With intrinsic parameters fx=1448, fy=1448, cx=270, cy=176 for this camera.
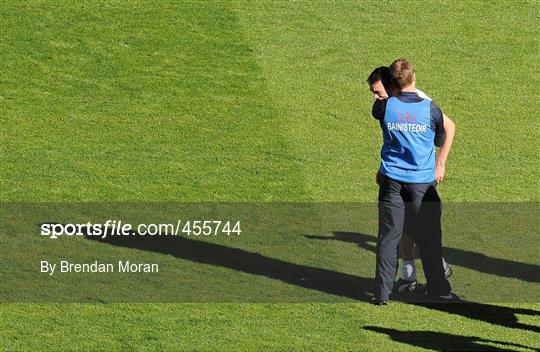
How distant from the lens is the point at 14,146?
15719 millimetres

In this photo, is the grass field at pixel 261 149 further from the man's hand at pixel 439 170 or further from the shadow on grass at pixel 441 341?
the man's hand at pixel 439 170

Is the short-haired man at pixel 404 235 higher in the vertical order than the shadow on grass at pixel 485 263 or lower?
higher

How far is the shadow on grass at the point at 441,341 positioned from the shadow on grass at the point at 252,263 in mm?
841

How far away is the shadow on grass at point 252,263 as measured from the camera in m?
12.5

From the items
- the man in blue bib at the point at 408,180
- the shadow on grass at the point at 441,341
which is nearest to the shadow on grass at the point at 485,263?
the man in blue bib at the point at 408,180

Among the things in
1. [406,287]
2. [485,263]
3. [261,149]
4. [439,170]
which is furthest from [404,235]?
[261,149]

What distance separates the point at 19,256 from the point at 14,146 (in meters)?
2.83

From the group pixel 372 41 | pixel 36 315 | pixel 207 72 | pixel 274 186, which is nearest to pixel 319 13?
pixel 372 41

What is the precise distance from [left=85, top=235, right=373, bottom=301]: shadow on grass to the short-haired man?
1.09ft

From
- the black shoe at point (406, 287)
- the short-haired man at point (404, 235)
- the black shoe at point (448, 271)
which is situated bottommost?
the black shoe at point (406, 287)

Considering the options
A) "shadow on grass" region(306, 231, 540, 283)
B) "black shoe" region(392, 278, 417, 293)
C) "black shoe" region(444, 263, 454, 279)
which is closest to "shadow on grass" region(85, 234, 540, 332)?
"shadow on grass" region(306, 231, 540, 283)

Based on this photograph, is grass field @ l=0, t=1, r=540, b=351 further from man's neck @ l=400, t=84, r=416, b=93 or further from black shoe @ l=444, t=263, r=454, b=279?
man's neck @ l=400, t=84, r=416, b=93

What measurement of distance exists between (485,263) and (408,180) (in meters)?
1.71

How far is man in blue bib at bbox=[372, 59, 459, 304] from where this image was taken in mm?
11727
